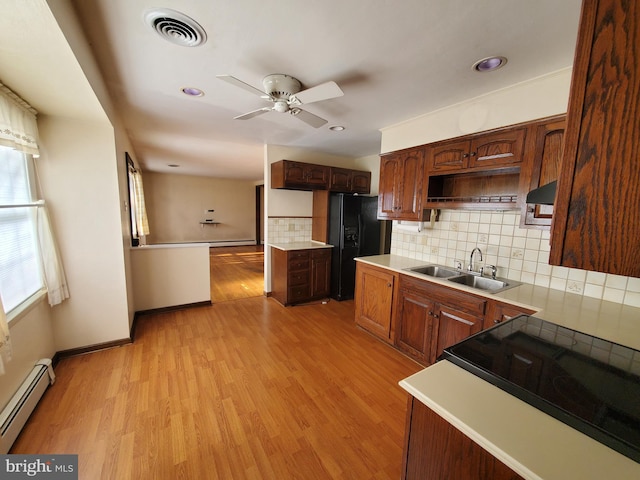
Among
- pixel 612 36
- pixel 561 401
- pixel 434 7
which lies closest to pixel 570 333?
pixel 561 401

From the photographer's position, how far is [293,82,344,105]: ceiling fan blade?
5.41 ft

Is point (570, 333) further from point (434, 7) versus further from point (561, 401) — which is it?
point (434, 7)

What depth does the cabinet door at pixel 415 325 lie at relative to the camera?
7.25 ft

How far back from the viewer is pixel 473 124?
2.17 meters

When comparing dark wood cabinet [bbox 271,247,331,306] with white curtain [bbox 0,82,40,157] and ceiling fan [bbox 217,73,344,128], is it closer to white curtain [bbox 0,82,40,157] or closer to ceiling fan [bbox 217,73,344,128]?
ceiling fan [bbox 217,73,344,128]

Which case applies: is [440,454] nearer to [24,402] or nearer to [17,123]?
[24,402]

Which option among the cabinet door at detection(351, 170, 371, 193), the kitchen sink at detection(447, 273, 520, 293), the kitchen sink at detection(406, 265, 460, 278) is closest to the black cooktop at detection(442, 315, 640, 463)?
the kitchen sink at detection(447, 273, 520, 293)

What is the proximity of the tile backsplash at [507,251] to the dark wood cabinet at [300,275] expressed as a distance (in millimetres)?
1375

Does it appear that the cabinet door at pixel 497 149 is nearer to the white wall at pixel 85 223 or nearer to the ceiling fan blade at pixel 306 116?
the ceiling fan blade at pixel 306 116

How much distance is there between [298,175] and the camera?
371cm

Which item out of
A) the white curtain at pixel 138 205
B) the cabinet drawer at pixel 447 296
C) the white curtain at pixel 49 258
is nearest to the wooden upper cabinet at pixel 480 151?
the cabinet drawer at pixel 447 296

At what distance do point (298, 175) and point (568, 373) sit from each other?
338cm

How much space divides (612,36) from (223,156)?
5164 mm

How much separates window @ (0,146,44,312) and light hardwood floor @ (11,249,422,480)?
2.63 feet
